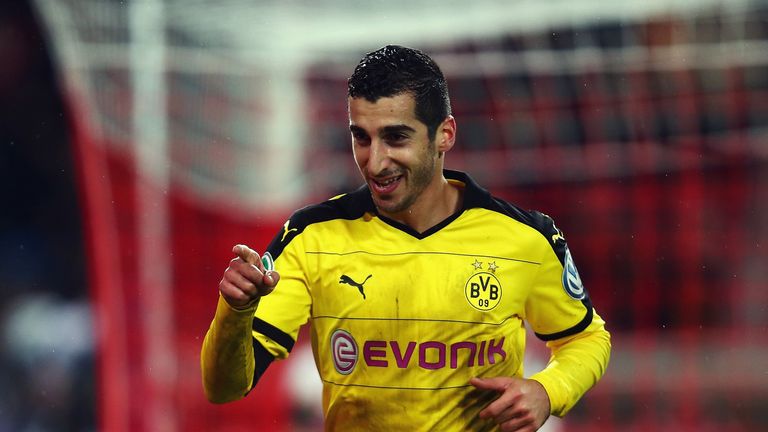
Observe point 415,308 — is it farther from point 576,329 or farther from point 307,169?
point 307,169

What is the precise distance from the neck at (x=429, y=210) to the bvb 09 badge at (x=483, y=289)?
156 mm

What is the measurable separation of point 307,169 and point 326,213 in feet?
9.67

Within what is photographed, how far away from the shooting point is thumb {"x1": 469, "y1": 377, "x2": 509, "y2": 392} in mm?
2355

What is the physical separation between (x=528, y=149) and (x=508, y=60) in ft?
1.72

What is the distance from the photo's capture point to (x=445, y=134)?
2.64 m

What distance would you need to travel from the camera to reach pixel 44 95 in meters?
6.34

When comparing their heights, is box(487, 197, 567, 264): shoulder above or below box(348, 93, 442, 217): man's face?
below

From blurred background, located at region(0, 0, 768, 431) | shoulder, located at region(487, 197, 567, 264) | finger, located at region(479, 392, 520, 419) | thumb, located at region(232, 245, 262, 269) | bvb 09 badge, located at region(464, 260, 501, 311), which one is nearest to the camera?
thumb, located at region(232, 245, 262, 269)

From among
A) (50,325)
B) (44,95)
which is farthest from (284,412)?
(44,95)

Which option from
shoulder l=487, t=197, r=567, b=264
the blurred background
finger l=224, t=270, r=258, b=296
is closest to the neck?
shoulder l=487, t=197, r=567, b=264

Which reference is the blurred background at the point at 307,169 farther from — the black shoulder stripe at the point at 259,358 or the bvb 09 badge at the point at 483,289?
the bvb 09 badge at the point at 483,289

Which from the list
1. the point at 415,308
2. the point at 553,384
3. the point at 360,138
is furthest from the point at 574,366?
the point at 360,138

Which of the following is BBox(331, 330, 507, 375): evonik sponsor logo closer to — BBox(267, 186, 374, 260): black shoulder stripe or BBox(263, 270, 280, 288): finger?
BBox(267, 186, 374, 260): black shoulder stripe

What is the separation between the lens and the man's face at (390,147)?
2.45 m
